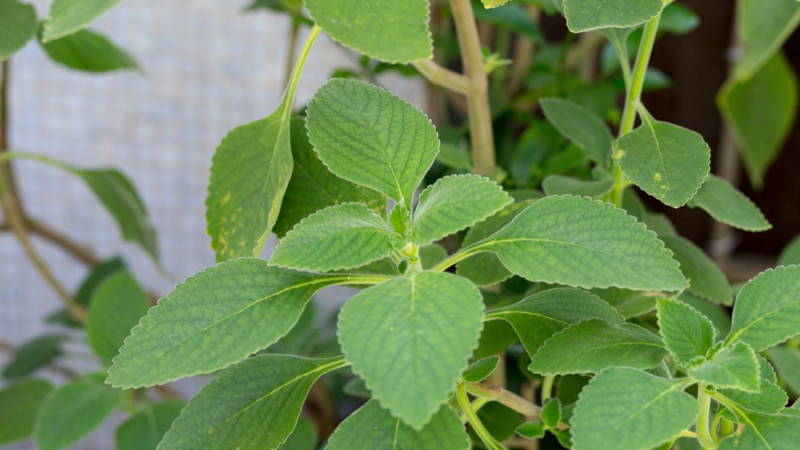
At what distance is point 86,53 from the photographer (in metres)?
0.52

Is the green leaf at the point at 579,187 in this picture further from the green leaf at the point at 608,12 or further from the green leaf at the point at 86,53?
the green leaf at the point at 86,53

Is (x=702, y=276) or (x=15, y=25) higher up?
(x=15, y=25)

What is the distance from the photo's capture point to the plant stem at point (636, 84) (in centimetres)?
33

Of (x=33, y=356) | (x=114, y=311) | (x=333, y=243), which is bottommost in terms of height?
(x=33, y=356)

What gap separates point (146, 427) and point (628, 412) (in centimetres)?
29

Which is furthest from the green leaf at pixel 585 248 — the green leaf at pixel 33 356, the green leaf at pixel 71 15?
the green leaf at pixel 33 356

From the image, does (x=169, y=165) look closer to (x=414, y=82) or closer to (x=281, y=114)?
(x=414, y=82)

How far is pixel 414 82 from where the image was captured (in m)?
1.04

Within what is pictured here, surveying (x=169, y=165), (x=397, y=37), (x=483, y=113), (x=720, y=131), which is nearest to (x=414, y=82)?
(x=169, y=165)

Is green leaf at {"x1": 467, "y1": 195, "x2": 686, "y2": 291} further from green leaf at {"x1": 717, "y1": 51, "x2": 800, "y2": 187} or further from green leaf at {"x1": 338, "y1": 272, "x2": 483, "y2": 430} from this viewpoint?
green leaf at {"x1": 717, "y1": 51, "x2": 800, "y2": 187}

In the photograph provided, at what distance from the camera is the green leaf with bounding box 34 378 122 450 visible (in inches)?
17.2

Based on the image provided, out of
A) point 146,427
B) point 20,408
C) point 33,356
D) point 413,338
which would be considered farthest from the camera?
point 33,356

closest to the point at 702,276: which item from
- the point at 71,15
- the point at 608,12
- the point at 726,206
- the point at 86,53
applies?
the point at 726,206

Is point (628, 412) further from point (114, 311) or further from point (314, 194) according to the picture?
point (114, 311)
